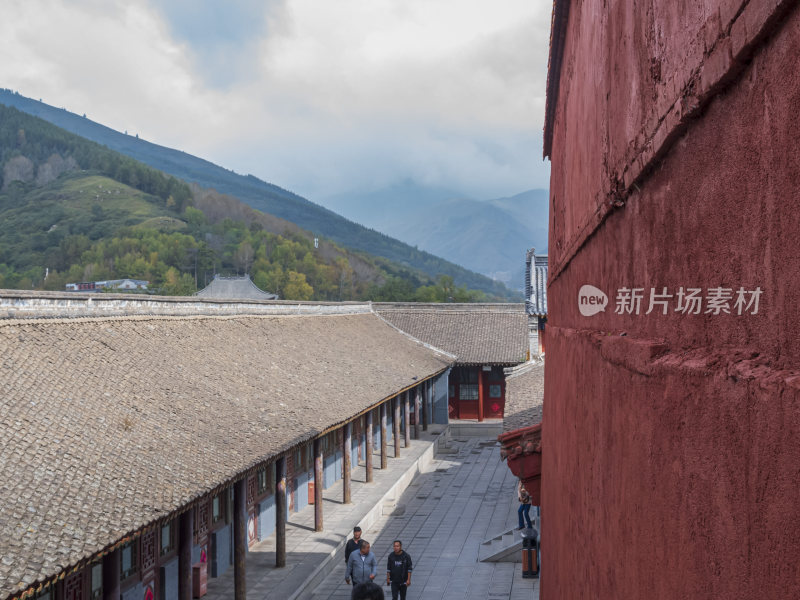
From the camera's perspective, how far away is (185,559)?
35.3 ft

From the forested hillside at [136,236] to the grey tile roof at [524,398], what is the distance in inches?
2290

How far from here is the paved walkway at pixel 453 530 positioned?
1505cm

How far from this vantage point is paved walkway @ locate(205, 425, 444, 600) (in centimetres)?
1373

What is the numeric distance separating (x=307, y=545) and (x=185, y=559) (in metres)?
5.81

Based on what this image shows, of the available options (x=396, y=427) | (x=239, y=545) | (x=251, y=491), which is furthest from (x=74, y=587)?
(x=396, y=427)

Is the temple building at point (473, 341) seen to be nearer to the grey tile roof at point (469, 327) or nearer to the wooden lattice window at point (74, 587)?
the grey tile roof at point (469, 327)

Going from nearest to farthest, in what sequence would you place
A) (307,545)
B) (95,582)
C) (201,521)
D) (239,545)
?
(95,582), (239,545), (201,521), (307,545)

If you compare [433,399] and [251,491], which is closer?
[251,491]

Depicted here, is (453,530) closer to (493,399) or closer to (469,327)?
(493,399)

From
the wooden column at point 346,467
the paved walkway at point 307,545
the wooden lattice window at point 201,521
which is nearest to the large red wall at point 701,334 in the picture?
the wooden lattice window at point 201,521

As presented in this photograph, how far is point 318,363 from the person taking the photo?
20781 millimetres

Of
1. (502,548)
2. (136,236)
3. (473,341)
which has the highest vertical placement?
(136,236)

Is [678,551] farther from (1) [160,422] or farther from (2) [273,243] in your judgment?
(2) [273,243]

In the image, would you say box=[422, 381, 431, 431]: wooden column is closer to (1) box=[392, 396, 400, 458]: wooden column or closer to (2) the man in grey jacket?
(1) box=[392, 396, 400, 458]: wooden column
